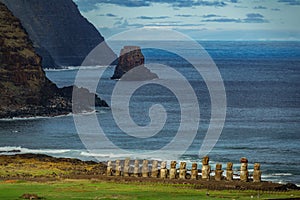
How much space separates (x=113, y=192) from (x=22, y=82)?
4236 inches

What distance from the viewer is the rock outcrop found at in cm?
15050

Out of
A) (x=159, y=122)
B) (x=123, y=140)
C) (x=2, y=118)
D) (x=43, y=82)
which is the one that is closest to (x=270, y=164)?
(x=123, y=140)

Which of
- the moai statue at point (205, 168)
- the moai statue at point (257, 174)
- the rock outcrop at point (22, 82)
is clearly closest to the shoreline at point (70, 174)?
the moai statue at point (257, 174)

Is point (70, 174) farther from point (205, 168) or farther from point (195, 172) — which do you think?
point (205, 168)

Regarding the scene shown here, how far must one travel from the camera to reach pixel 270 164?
8856cm

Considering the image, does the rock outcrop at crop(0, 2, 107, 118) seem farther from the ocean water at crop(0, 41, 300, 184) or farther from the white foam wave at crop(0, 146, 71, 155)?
the white foam wave at crop(0, 146, 71, 155)

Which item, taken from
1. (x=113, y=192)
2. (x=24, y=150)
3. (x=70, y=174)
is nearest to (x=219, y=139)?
(x=24, y=150)

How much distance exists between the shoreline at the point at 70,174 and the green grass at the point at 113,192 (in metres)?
1.61

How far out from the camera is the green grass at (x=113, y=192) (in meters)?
49.3

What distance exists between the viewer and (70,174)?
6500 centimetres

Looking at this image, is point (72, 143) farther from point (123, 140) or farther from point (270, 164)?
point (270, 164)

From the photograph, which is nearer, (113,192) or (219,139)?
(113,192)

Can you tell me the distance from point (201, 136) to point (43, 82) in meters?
49.1

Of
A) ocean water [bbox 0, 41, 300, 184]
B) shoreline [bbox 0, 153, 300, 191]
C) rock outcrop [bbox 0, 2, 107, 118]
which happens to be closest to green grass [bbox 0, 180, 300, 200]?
shoreline [bbox 0, 153, 300, 191]
